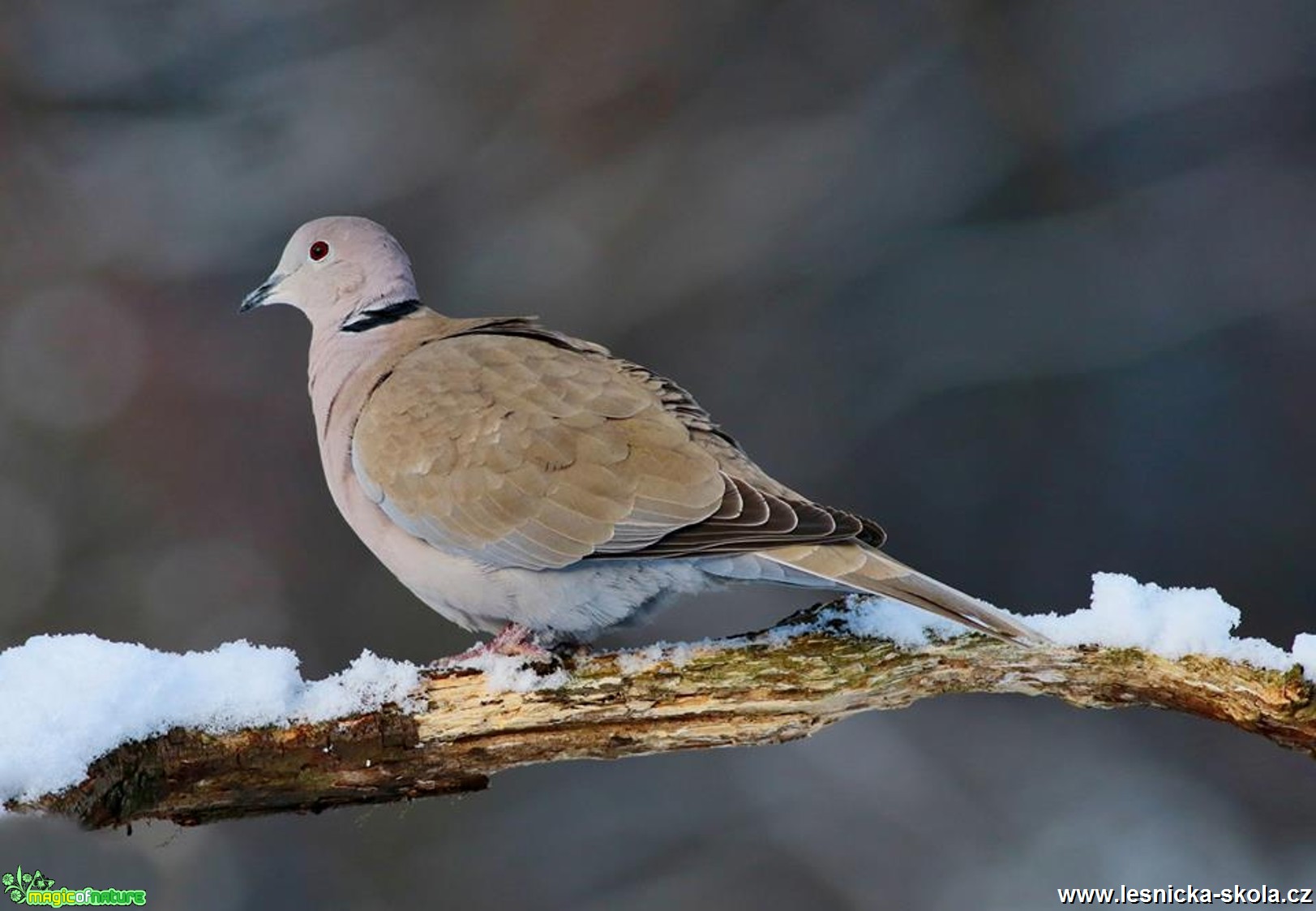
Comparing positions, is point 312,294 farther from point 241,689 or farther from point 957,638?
point 957,638

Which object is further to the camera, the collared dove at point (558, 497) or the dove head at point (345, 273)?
the dove head at point (345, 273)

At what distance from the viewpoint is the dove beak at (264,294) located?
4340 millimetres

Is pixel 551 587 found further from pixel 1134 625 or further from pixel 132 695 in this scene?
pixel 1134 625

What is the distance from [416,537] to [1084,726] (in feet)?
11.6

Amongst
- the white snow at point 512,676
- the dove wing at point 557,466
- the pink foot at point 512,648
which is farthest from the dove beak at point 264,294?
the white snow at point 512,676

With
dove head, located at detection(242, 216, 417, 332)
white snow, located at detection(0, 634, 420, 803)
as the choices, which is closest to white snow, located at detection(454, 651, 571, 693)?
white snow, located at detection(0, 634, 420, 803)

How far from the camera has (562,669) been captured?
10.7 ft

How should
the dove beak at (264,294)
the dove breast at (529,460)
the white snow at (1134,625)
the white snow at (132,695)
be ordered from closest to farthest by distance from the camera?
the white snow at (132,695)
the white snow at (1134,625)
the dove breast at (529,460)
the dove beak at (264,294)

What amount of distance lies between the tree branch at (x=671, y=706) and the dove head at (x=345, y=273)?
4.43 feet

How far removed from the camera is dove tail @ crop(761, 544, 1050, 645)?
9.68 ft

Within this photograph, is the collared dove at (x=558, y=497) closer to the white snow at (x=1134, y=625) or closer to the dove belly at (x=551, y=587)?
the dove belly at (x=551, y=587)

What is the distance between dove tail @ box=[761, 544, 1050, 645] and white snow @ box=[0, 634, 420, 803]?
83cm

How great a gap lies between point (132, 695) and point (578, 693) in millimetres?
852

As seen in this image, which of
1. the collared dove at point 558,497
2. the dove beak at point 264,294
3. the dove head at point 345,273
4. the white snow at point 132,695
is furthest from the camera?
the dove beak at point 264,294
